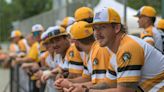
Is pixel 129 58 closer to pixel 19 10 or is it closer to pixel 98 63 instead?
pixel 98 63

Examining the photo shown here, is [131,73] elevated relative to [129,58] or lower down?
lower down

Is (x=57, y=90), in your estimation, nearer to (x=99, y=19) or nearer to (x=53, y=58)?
(x=99, y=19)

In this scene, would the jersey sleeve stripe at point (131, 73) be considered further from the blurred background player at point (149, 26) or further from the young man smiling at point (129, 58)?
the blurred background player at point (149, 26)

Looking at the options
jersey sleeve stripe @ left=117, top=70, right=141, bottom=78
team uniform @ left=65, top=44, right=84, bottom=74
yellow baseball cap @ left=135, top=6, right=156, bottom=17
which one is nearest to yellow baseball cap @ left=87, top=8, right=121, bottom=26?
jersey sleeve stripe @ left=117, top=70, right=141, bottom=78

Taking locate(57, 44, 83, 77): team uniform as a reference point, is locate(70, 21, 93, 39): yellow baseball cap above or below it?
above

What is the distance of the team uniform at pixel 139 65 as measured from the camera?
415cm

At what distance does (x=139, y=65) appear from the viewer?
4188mm

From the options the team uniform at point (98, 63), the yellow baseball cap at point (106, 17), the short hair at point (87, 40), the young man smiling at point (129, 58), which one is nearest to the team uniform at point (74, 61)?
the short hair at point (87, 40)

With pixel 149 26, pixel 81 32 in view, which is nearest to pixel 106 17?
pixel 81 32

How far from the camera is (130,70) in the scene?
13.6 ft

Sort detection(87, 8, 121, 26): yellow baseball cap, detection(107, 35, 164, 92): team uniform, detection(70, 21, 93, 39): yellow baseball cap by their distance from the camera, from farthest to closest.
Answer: detection(70, 21, 93, 39): yellow baseball cap
detection(87, 8, 121, 26): yellow baseball cap
detection(107, 35, 164, 92): team uniform

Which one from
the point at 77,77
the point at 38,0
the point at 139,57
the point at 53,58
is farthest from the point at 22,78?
the point at 38,0

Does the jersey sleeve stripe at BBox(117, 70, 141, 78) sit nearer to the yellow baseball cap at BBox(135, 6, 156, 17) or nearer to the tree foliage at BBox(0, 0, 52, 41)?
the yellow baseball cap at BBox(135, 6, 156, 17)

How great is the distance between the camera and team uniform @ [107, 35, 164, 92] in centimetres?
415
